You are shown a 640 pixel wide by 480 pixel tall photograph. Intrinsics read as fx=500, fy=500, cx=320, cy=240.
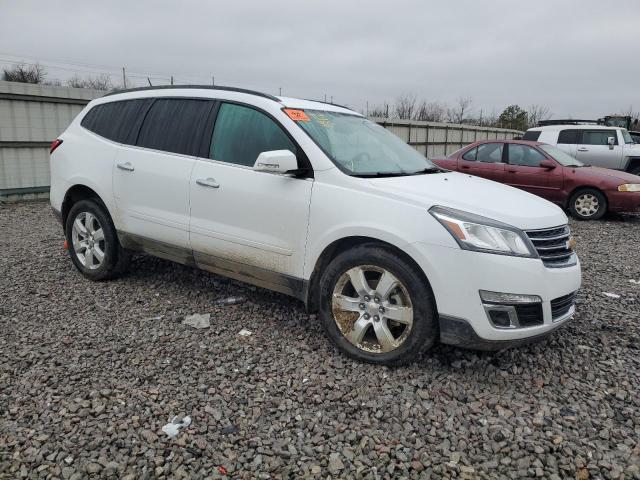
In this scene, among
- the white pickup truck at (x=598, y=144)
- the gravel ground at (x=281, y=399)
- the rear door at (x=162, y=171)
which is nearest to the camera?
the gravel ground at (x=281, y=399)

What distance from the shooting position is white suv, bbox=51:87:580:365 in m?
2.95

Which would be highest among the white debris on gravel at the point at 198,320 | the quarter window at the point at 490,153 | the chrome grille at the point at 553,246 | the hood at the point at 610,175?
the quarter window at the point at 490,153

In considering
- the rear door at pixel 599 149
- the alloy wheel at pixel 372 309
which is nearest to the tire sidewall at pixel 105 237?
the alloy wheel at pixel 372 309

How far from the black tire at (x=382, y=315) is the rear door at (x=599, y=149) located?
39.4ft

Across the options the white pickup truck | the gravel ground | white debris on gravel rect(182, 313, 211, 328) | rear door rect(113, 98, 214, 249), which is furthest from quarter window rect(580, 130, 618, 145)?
white debris on gravel rect(182, 313, 211, 328)

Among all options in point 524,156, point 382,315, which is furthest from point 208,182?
point 524,156

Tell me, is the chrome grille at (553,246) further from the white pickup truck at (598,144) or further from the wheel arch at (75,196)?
the white pickup truck at (598,144)

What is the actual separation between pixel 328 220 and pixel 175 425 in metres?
1.54

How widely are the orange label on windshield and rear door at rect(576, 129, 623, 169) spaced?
11.6m

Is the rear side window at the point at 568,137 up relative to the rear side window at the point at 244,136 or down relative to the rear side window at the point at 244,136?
up

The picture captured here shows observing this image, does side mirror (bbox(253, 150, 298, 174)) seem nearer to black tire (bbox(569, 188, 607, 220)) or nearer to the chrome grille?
the chrome grille

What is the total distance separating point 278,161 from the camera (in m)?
3.35

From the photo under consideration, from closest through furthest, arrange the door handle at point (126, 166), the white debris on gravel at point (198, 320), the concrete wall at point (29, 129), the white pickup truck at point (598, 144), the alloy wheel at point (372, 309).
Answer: the alloy wheel at point (372, 309) → the white debris on gravel at point (198, 320) → the door handle at point (126, 166) → the concrete wall at point (29, 129) → the white pickup truck at point (598, 144)

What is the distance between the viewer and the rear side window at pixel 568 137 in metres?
13.3
